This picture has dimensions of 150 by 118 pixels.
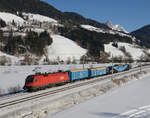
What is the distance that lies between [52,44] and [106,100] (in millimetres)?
112210

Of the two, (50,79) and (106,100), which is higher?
(50,79)

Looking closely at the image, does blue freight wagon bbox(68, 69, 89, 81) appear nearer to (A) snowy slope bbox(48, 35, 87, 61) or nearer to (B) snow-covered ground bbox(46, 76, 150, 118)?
(B) snow-covered ground bbox(46, 76, 150, 118)

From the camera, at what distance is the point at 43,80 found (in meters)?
29.4

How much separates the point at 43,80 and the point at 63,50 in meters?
99.0

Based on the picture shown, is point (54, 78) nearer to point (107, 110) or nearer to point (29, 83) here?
point (29, 83)

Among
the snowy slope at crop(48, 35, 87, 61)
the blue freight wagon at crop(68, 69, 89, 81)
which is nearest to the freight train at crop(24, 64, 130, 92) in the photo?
the blue freight wagon at crop(68, 69, 89, 81)

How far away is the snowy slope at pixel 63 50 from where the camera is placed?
118 meters

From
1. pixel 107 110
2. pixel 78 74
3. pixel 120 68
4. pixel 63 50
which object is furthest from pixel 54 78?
pixel 63 50

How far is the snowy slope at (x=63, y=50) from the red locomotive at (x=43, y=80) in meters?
77.4

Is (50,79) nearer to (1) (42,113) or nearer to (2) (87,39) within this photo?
(1) (42,113)

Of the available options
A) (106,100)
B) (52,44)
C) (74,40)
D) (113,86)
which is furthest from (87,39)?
(106,100)

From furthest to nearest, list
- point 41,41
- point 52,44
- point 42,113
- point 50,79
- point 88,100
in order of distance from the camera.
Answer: point 52,44
point 41,41
point 50,79
point 88,100
point 42,113

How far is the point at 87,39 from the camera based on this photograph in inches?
6407

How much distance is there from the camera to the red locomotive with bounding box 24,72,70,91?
27.4 m
